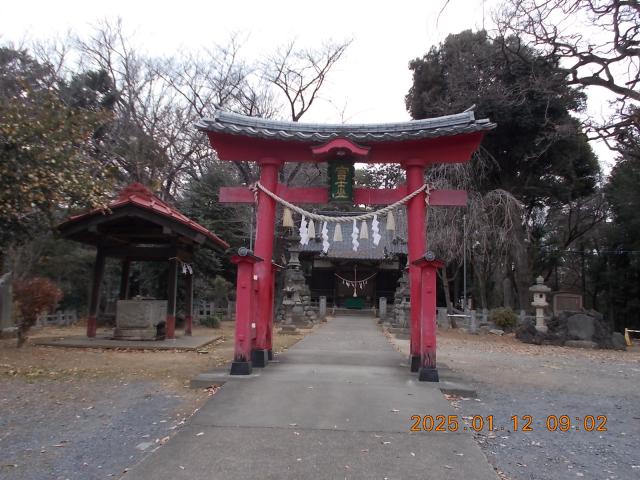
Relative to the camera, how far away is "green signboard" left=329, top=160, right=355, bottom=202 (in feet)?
27.0

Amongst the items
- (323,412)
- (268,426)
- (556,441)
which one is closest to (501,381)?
(556,441)

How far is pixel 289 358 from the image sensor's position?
9.27 meters

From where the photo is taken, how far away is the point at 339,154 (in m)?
8.04

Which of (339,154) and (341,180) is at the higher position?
(339,154)

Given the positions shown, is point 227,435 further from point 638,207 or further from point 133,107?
point 638,207

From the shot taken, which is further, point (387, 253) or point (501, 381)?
point (387, 253)

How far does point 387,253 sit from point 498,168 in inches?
340

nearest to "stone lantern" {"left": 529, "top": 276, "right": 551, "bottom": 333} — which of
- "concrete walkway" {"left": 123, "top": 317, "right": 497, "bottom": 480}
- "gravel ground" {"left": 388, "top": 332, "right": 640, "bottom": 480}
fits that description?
"gravel ground" {"left": 388, "top": 332, "right": 640, "bottom": 480}

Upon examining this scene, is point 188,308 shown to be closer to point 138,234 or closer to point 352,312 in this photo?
point 138,234

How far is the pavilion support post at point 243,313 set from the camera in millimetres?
7223

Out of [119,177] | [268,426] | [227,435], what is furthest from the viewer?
[119,177]

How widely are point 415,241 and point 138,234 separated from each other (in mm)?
7972
